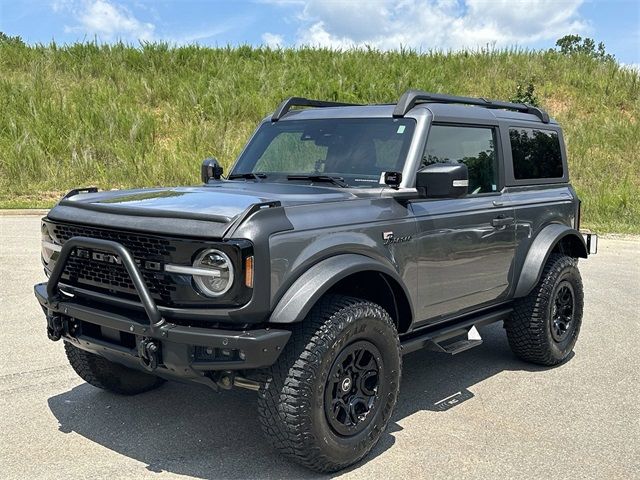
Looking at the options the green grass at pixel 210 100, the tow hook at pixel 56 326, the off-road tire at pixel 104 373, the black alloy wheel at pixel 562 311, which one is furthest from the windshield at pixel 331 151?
the green grass at pixel 210 100

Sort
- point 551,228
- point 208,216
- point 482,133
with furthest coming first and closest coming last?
→ point 551,228, point 482,133, point 208,216

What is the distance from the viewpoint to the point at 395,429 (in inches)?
164

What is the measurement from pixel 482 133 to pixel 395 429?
2.31 meters

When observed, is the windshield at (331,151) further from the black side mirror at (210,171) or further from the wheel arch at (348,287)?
the wheel arch at (348,287)

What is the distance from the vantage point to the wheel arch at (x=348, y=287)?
10.8ft

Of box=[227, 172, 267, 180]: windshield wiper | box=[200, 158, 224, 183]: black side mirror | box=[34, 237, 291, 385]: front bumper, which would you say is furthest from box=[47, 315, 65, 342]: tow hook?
box=[200, 158, 224, 183]: black side mirror

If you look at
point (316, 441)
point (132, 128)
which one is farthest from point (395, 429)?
point (132, 128)

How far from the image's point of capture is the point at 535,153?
5.61m

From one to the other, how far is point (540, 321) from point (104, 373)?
128 inches

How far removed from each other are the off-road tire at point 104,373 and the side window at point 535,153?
3.23 meters

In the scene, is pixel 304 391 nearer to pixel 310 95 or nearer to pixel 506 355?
pixel 506 355

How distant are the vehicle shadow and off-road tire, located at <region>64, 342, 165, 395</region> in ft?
0.28

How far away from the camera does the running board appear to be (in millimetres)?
4324

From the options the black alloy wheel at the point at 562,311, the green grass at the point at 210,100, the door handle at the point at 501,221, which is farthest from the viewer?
the green grass at the point at 210,100
